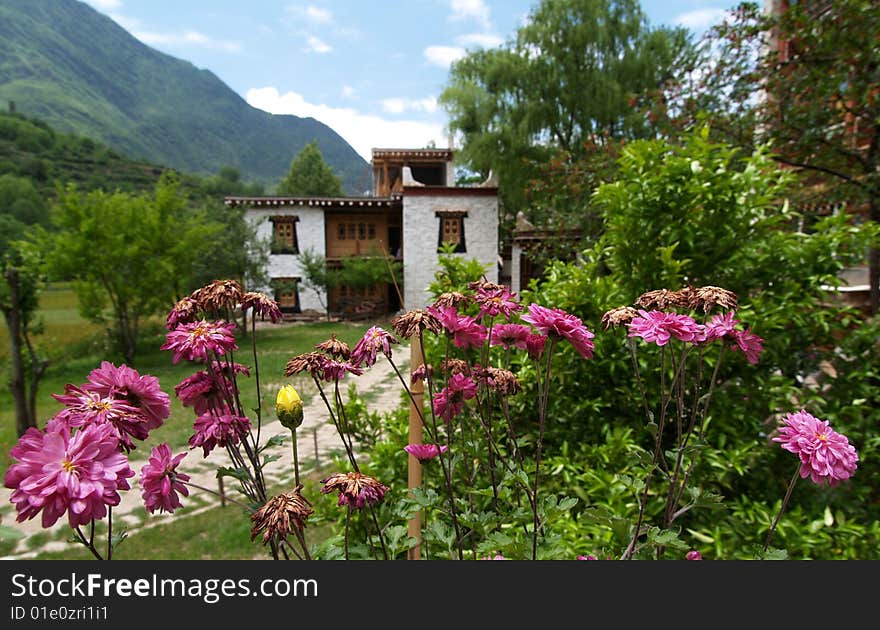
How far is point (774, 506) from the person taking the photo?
1940mm

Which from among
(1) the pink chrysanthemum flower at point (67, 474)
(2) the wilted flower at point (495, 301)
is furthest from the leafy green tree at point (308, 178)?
(1) the pink chrysanthemum flower at point (67, 474)

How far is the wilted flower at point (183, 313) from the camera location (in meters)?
0.92

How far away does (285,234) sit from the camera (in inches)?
655

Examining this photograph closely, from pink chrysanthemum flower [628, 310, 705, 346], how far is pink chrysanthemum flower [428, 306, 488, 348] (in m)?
0.36

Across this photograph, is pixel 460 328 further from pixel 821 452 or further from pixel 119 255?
pixel 119 255

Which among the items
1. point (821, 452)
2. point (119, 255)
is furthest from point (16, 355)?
point (821, 452)

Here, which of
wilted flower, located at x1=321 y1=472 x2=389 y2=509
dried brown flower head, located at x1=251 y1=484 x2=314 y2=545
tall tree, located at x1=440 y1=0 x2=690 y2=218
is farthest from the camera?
tall tree, located at x1=440 y1=0 x2=690 y2=218

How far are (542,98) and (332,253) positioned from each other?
8833mm

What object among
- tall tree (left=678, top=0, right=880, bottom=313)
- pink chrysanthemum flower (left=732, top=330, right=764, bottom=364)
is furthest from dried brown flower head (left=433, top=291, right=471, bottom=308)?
tall tree (left=678, top=0, right=880, bottom=313)

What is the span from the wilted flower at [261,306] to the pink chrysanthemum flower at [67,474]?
1.23ft

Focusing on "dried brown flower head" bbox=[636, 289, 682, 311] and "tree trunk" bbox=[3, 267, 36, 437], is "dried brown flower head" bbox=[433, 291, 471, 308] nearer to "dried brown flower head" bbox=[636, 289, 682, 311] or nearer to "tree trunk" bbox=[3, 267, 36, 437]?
"dried brown flower head" bbox=[636, 289, 682, 311]

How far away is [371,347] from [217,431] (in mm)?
331

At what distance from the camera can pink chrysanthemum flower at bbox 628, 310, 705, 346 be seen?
2.84ft

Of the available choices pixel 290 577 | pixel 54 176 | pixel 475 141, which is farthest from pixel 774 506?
pixel 54 176
